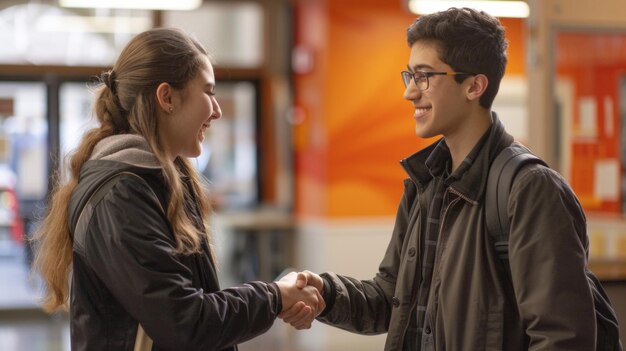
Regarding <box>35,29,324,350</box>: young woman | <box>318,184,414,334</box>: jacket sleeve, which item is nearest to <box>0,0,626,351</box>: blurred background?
<box>318,184,414,334</box>: jacket sleeve

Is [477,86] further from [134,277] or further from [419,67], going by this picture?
→ [134,277]

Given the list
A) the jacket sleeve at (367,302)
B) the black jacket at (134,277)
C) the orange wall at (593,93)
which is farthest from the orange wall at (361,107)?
the black jacket at (134,277)

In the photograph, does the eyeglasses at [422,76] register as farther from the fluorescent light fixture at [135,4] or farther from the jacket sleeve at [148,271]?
the fluorescent light fixture at [135,4]

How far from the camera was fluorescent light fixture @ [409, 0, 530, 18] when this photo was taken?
7.73 meters

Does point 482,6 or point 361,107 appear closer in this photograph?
Result: point 482,6

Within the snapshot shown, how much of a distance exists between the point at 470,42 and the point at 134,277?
39.6 inches

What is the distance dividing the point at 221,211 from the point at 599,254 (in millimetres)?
6347

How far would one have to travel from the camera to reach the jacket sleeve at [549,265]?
2.07 metres

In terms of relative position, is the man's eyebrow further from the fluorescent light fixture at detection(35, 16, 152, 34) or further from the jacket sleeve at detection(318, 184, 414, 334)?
the fluorescent light fixture at detection(35, 16, 152, 34)

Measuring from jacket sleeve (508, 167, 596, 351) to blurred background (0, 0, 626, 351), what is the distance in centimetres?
559

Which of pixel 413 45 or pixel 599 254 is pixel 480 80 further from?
pixel 599 254

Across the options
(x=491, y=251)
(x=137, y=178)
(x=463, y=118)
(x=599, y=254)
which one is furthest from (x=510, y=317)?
Result: (x=599, y=254)

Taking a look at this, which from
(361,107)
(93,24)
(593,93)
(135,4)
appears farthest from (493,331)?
(93,24)

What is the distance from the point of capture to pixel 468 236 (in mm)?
2234
